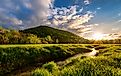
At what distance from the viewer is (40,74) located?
1888cm

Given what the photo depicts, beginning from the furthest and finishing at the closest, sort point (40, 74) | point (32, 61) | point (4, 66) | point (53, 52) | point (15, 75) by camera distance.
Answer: point (53, 52) → point (32, 61) → point (4, 66) → point (15, 75) → point (40, 74)

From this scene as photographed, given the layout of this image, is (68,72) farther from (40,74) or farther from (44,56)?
(44,56)

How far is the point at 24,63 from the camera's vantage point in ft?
158

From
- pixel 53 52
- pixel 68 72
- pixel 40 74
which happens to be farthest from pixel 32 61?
pixel 68 72

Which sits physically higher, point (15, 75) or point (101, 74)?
point (101, 74)

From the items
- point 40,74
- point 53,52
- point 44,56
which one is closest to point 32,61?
point 44,56

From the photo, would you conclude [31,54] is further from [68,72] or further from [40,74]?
[68,72]

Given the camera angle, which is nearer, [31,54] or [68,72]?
[68,72]

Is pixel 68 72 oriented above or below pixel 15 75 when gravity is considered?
above

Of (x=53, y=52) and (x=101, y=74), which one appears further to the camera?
(x=53, y=52)

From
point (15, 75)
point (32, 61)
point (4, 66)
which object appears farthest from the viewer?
point (32, 61)

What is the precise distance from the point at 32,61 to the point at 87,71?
3829cm

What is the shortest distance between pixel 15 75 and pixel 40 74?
1778cm

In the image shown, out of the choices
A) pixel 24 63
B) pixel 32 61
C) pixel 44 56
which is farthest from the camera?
pixel 44 56
